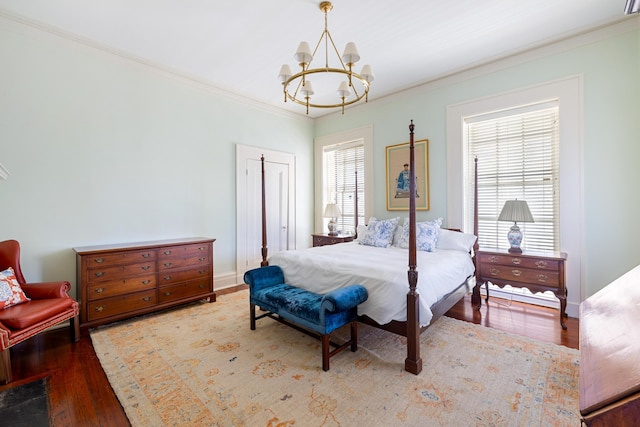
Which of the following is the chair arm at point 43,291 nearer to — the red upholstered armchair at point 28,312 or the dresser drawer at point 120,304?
the red upholstered armchair at point 28,312

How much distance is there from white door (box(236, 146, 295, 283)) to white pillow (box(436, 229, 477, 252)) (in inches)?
111

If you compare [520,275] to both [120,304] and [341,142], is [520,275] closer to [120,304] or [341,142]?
[341,142]

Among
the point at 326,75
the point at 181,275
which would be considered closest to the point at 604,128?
the point at 326,75

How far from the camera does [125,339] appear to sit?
107 inches

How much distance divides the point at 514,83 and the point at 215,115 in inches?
165

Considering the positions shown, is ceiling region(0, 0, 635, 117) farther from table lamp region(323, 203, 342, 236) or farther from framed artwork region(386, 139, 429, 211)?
table lamp region(323, 203, 342, 236)

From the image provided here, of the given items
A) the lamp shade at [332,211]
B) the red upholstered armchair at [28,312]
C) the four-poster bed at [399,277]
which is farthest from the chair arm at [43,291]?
the lamp shade at [332,211]

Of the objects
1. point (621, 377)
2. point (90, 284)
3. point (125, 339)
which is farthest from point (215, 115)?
point (621, 377)

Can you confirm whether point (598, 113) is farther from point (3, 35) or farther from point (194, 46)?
point (3, 35)

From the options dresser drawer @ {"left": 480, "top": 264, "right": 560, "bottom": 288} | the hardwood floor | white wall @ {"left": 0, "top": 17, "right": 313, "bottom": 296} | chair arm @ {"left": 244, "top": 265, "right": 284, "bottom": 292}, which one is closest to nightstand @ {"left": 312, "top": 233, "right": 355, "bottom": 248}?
white wall @ {"left": 0, "top": 17, "right": 313, "bottom": 296}

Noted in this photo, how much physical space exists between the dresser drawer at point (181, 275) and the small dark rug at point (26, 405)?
137cm

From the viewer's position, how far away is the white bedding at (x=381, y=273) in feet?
7.54

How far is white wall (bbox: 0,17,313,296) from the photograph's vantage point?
2.86m

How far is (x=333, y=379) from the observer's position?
2088mm
